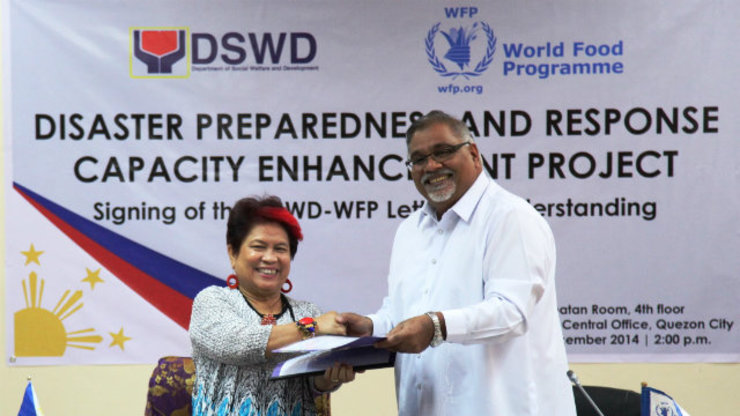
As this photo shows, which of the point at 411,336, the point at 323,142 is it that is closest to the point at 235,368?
the point at 411,336

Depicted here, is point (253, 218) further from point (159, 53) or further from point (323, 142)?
point (159, 53)

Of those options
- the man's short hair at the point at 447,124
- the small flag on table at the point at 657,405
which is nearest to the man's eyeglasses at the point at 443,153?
the man's short hair at the point at 447,124

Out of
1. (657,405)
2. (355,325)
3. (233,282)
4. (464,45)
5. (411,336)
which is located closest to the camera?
(411,336)

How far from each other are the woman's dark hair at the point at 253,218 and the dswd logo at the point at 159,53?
1430mm

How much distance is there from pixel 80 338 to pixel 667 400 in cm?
260

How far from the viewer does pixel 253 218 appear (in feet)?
8.28

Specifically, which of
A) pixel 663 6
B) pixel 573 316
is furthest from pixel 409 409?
pixel 663 6

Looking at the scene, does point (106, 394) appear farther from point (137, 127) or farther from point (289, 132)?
point (289, 132)

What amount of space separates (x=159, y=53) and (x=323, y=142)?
83 centimetres

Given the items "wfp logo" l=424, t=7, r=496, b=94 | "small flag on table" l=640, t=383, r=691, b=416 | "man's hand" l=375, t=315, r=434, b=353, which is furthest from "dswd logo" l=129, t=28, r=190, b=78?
"small flag on table" l=640, t=383, r=691, b=416

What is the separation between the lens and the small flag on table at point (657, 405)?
2180 millimetres

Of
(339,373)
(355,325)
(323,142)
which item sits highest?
(323,142)

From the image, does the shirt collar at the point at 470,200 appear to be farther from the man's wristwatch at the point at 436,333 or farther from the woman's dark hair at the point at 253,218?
the woman's dark hair at the point at 253,218

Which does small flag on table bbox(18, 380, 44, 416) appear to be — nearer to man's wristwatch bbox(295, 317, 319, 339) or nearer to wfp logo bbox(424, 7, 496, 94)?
man's wristwatch bbox(295, 317, 319, 339)
